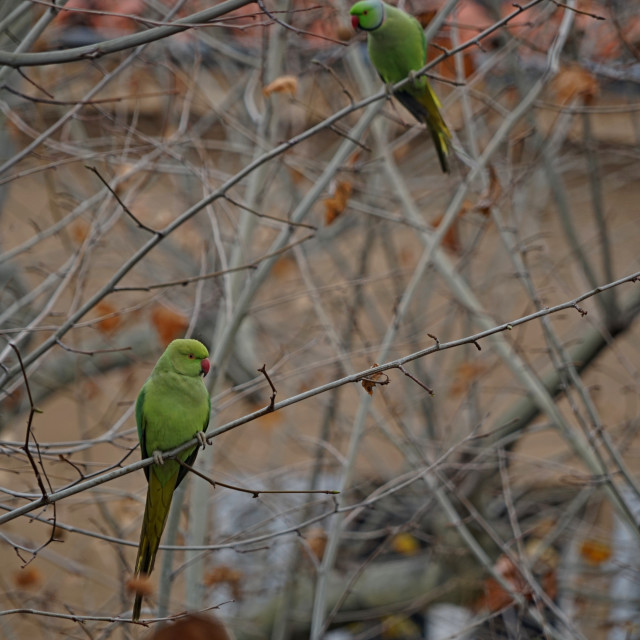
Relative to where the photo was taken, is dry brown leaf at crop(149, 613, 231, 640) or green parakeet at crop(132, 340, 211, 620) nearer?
dry brown leaf at crop(149, 613, 231, 640)

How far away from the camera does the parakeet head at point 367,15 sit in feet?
13.4

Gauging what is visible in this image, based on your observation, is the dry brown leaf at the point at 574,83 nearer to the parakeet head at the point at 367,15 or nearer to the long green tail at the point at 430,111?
the long green tail at the point at 430,111

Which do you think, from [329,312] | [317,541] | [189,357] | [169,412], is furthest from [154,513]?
[329,312]

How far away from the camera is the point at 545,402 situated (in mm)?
4363

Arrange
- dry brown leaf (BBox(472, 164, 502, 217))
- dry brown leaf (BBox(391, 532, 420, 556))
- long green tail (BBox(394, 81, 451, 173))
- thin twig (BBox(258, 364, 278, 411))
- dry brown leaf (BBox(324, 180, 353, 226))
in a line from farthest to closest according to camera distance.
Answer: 1. dry brown leaf (BBox(391, 532, 420, 556))
2. long green tail (BBox(394, 81, 451, 173))
3. dry brown leaf (BBox(472, 164, 502, 217))
4. dry brown leaf (BBox(324, 180, 353, 226))
5. thin twig (BBox(258, 364, 278, 411))

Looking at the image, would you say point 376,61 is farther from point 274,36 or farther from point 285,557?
point 285,557

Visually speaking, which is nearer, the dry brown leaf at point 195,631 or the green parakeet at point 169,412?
the dry brown leaf at point 195,631

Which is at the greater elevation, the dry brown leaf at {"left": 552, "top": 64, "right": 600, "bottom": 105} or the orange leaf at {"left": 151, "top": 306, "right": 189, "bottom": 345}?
the dry brown leaf at {"left": 552, "top": 64, "right": 600, "bottom": 105}

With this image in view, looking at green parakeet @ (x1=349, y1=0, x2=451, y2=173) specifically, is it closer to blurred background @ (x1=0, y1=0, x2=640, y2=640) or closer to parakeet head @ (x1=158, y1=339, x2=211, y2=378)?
blurred background @ (x1=0, y1=0, x2=640, y2=640)

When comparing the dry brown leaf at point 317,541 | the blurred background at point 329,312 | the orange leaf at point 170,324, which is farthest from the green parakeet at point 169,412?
the dry brown leaf at point 317,541

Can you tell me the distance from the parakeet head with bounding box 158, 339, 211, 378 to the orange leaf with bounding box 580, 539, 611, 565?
3689 millimetres

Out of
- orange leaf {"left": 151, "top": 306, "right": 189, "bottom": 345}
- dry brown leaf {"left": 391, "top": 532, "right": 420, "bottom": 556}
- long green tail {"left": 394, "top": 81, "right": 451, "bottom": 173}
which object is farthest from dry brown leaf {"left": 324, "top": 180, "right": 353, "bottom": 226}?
dry brown leaf {"left": 391, "top": 532, "right": 420, "bottom": 556}

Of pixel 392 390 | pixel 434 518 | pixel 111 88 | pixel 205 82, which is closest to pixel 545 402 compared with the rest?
pixel 434 518

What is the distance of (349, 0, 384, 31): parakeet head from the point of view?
409cm
